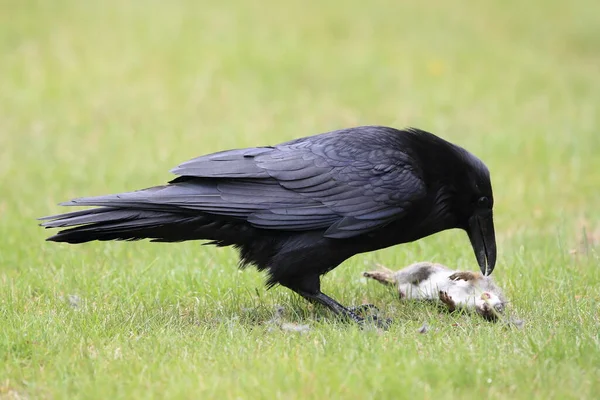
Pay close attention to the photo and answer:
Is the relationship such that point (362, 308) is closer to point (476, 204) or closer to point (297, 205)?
point (297, 205)

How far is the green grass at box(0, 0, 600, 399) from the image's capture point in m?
4.21

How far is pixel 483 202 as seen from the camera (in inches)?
222

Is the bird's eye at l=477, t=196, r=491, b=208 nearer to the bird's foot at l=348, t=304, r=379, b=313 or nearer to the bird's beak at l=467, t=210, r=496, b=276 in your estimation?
the bird's beak at l=467, t=210, r=496, b=276

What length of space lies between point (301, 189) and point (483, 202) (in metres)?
1.18

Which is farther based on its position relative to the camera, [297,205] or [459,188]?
[459,188]

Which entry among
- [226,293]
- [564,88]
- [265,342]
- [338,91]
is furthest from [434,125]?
[265,342]

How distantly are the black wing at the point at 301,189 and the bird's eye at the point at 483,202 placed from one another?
491 millimetres

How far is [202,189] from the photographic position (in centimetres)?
527

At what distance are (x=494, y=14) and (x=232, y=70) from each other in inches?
264

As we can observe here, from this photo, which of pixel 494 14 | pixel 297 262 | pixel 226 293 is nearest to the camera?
pixel 297 262

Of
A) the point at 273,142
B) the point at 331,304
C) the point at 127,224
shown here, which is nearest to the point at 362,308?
the point at 331,304

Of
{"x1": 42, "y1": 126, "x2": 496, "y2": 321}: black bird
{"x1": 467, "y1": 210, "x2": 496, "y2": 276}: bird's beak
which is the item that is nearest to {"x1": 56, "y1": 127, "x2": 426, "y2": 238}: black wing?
{"x1": 42, "y1": 126, "x2": 496, "y2": 321}: black bird

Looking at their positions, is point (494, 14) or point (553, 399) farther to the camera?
point (494, 14)

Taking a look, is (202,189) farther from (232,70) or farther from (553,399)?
(232,70)
